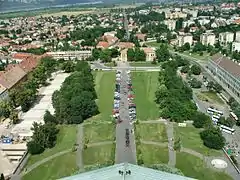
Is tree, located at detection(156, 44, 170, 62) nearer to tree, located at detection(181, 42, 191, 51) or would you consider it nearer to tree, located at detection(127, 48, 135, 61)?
tree, located at detection(127, 48, 135, 61)

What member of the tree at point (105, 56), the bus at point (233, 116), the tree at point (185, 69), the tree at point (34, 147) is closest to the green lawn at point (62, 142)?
the tree at point (34, 147)

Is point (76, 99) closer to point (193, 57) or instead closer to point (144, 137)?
point (144, 137)

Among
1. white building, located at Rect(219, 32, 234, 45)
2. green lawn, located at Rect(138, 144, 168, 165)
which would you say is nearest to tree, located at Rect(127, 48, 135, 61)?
white building, located at Rect(219, 32, 234, 45)

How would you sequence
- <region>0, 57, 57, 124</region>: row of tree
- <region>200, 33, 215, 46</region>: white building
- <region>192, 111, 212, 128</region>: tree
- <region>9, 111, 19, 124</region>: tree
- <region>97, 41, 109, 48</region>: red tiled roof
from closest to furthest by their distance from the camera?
<region>192, 111, 212, 128</region>: tree
<region>9, 111, 19, 124</region>: tree
<region>0, 57, 57, 124</region>: row of tree
<region>97, 41, 109, 48</region>: red tiled roof
<region>200, 33, 215, 46</region>: white building

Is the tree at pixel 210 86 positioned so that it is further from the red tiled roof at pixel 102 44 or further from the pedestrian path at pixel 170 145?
the red tiled roof at pixel 102 44

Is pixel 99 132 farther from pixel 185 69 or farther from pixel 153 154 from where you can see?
pixel 185 69
